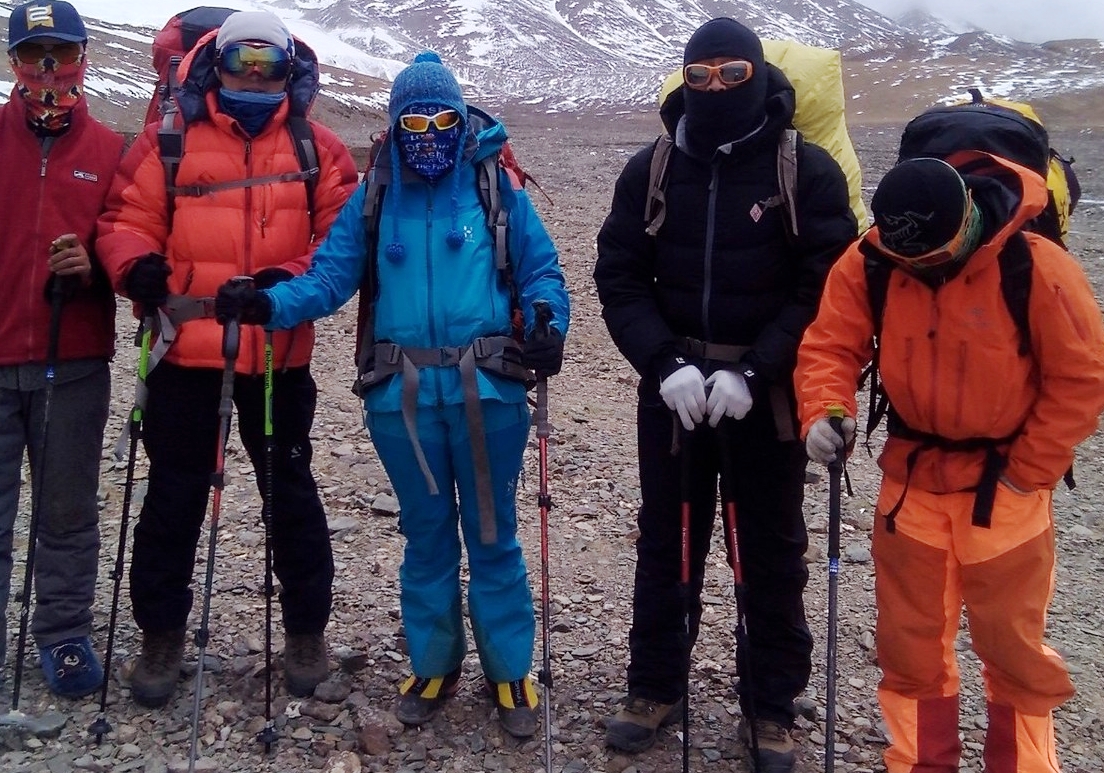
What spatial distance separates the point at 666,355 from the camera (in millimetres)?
→ 3834

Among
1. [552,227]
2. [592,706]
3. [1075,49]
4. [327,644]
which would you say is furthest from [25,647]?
[1075,49]

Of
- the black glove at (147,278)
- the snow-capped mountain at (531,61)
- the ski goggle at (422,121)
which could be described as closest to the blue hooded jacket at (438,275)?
the ski goggle at (422,121)

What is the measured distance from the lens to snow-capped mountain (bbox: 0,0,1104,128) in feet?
310

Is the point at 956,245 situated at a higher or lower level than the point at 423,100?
lower

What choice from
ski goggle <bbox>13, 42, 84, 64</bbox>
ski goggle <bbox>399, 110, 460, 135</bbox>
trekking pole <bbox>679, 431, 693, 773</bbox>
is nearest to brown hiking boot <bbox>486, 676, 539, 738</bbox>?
trekking pole <bbox>679, 431, 693, 773</bbox>

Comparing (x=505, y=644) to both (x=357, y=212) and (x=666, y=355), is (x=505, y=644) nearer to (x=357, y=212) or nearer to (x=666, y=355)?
(x=666, y=355)

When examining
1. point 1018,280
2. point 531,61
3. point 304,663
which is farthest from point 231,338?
point 531,61

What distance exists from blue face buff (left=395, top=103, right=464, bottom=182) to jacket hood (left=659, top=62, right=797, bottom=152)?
853mm

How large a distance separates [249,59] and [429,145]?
859 millimetres

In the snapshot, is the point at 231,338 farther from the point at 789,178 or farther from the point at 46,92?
the point at 789,178

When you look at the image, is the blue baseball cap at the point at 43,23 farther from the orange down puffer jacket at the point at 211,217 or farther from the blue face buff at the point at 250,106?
the blue face buff at the point at 250,106

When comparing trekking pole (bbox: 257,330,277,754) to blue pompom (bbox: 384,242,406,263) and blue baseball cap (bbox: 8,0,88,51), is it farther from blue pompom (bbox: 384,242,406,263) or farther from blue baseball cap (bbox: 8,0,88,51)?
blue baseball cap (bbox: 8,0,88,51)

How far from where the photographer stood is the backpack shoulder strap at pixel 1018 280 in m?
3.15

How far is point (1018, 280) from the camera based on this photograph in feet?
10.4
